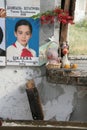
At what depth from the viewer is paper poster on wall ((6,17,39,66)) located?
18.1 feet

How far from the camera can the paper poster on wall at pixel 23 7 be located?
5418mm

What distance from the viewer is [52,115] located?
5840mm

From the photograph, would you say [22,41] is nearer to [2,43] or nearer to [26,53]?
[26,53]

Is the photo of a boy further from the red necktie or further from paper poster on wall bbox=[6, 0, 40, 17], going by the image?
paper poster on wall bbox=[6, 0, 40, 17]

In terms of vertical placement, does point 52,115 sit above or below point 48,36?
below

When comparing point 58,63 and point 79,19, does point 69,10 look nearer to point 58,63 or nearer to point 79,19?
point 79,19

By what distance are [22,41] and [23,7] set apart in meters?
0.51

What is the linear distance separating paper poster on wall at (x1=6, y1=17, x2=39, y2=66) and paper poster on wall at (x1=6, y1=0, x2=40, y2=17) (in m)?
0.10

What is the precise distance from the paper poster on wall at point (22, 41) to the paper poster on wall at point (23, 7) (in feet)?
0.34

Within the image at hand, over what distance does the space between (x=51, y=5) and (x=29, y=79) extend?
3.86 feet

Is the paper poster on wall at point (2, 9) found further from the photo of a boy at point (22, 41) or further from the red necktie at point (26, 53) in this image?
the red necktie at point (26, 53)

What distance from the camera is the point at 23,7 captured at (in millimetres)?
5430

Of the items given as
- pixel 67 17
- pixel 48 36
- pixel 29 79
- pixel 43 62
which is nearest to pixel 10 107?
pixel 29 79

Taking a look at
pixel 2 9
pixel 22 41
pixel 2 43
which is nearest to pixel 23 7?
pixel 2 9
